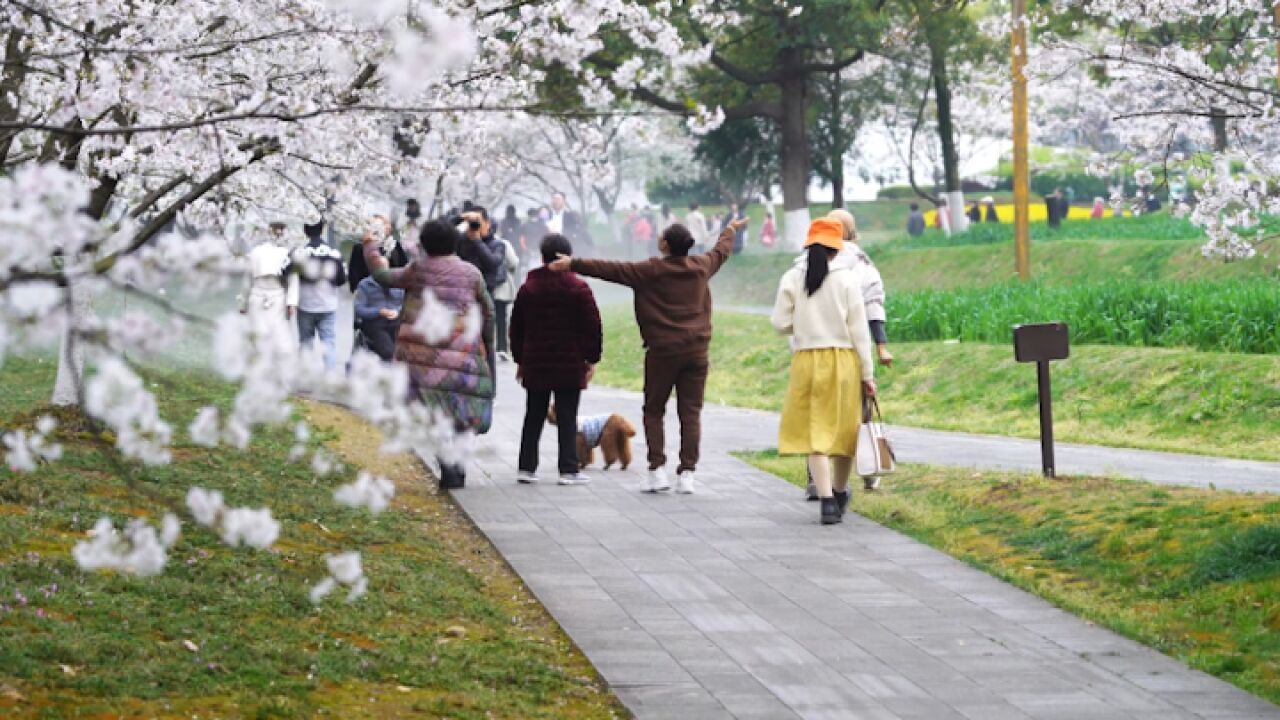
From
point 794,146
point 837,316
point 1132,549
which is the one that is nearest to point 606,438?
point 837,316

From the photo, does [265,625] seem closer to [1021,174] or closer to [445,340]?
[445,340]

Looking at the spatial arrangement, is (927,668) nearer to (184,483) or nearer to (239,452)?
(184,483)

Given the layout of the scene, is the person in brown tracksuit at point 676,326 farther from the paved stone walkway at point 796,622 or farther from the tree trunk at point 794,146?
the tree trunk at point 794,146

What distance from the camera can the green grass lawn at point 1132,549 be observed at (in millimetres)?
8016

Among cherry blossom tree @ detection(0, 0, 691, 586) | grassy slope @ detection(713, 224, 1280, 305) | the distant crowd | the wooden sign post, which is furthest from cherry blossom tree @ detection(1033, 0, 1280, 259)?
grassy slope @ detection(713, 224, 1280, 305)

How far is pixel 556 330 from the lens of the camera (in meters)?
12.4

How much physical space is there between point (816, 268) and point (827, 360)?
551 mm

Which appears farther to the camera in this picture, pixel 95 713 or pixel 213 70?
pixel 213 70

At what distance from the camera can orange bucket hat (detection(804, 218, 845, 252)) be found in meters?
11.0

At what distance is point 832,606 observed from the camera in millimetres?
8641

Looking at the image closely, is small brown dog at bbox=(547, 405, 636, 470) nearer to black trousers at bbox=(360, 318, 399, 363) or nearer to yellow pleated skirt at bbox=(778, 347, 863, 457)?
yellow pleated skirt at bbox=(778, 347, 863, 457)

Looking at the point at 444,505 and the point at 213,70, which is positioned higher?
the point at 213,70

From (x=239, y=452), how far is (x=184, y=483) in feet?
6.73

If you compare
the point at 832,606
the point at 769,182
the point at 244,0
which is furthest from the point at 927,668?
the point at 769,182
